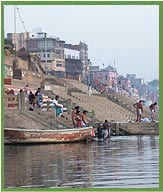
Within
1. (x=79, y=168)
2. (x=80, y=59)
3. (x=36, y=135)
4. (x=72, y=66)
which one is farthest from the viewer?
(x=80, y=59)

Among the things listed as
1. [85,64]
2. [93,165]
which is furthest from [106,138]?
[85,64]

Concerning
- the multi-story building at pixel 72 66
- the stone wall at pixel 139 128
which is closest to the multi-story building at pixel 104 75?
the multi-story building at pixel 72 66

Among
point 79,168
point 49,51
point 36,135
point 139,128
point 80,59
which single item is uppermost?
point 49,51

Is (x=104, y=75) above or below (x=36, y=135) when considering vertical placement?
above

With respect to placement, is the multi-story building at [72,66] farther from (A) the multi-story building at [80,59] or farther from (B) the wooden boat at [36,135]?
(B) the wooden boat at [36,135]

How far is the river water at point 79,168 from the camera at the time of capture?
9.62 metres

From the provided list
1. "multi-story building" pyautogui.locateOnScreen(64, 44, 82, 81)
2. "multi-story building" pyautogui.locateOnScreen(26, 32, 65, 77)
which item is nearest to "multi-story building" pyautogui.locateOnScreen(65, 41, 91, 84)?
"multi-story building" pyautogui.locateOnScreen(64, 44, 82, 81)

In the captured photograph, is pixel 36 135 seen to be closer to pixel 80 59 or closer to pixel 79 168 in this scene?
pixel 79 168

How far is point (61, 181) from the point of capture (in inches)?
391

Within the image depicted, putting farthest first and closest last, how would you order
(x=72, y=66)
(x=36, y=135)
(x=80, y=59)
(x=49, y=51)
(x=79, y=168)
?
(x=80, y=59), (x=72, y=66), (x=49, y=51), (x=36, y=135), (x=79, y=168)

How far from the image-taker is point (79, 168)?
469 inches

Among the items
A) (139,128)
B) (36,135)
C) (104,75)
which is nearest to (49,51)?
(104,75)

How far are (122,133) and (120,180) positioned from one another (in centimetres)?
1699

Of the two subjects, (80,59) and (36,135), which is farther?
(80,59)
